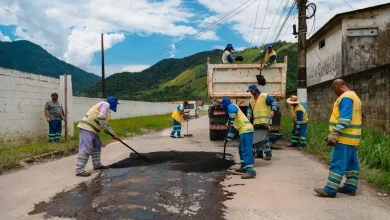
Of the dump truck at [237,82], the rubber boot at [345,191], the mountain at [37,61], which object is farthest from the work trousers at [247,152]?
the mountain at [37,61]

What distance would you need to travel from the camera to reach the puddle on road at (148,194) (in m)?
4.11

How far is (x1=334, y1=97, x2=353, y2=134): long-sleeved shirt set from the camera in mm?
4684

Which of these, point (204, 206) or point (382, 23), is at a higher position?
point (382, 23)

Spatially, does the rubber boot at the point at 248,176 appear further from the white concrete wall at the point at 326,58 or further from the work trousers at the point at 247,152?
the white concrete wall at the point at 326,58

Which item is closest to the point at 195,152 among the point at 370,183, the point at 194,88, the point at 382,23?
the point at 370,183

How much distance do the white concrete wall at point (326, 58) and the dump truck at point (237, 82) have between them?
848 centimetres

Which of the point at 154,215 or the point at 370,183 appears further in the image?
the point at 370,183

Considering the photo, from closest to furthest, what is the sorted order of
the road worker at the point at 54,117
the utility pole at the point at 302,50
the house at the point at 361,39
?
the road worker at the point at 54,117 → the utility pole at the point at 302,50 → the house at the point at 361,39

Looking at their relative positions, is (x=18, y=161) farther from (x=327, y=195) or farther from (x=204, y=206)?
(x=327, y=195)

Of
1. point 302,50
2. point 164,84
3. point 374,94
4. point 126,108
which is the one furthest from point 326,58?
point 164,84

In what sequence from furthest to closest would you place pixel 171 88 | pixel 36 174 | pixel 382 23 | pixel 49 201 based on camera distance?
pixel 171 88
pixel 382 23
pixel 36 174
pixel 49 201

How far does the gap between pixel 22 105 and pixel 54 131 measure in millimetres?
1235

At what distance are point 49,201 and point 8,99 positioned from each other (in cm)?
671

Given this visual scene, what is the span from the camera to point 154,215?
4.00 metres
